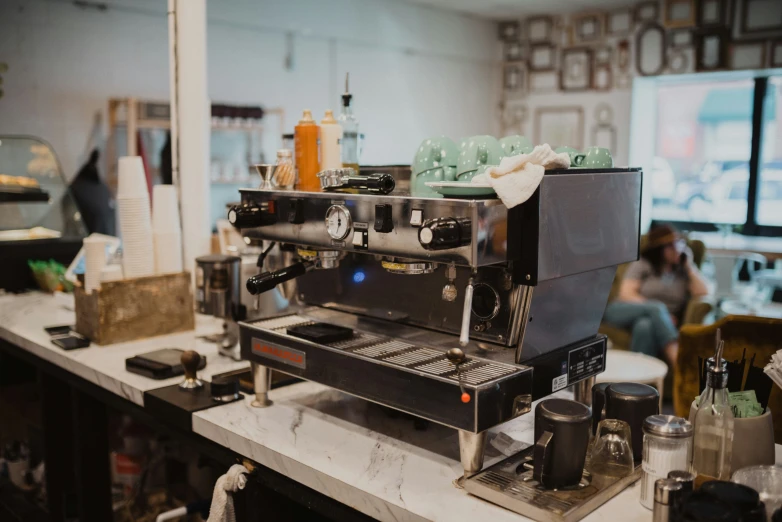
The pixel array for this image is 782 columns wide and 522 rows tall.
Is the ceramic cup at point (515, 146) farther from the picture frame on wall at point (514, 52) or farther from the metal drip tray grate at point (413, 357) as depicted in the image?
the picture frame on wall at point (514, 52)

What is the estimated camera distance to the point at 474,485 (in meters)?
1.27

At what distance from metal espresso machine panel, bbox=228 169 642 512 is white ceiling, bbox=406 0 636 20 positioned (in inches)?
202

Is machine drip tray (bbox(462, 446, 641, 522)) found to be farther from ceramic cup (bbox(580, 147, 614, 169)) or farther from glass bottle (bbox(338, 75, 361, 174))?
glass bottle (bbox(338, 75, 361, 174))

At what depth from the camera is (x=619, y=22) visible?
21.1 feet

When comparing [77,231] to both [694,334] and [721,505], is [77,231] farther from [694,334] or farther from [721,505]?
[721,505]

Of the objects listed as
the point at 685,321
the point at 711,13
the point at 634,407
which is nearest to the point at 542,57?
the point at 711,13

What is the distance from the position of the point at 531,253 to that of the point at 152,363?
3.74 ft

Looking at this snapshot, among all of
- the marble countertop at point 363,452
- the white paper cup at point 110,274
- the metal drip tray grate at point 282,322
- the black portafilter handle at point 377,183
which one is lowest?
the marble countertop at point 363,452

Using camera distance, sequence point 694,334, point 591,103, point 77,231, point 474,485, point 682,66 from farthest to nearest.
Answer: point 591,103 → point 682,66 → point 77,231 → point 694,334 → point 474,485

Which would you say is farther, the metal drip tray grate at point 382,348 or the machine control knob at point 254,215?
the machine control knob at point 254,215

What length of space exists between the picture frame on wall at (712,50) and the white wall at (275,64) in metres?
2.03

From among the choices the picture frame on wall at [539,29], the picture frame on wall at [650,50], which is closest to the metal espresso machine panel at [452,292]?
the picture frame on wall at [650,50]

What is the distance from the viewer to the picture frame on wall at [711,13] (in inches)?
229

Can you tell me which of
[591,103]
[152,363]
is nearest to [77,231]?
[152,363]
